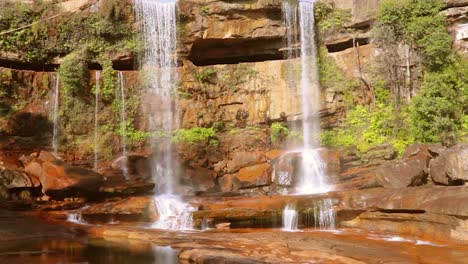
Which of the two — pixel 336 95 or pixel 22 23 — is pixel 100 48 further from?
pixel 336 95

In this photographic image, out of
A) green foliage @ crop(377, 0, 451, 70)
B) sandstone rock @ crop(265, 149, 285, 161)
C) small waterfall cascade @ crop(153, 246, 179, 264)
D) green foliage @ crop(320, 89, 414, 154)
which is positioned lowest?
small waterfall cascade @ crop(153, 246, 179, 264)

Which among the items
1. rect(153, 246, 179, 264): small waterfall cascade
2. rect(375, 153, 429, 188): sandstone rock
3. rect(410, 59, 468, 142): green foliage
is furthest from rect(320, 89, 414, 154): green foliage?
rect(153, 246, 179, 264): small waterfall cascade

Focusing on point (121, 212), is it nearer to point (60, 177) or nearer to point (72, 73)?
point (60, 177)

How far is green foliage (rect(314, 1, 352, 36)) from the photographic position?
23906mm

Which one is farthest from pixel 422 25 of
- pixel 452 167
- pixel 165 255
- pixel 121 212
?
pixel 165 255

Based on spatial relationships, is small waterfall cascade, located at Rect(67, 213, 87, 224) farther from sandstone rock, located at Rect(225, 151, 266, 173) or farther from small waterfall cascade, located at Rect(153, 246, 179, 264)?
sandstone rock, located at Rect(225, 151, 266, 173)

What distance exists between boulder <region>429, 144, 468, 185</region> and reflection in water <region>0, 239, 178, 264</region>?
8.77 metres

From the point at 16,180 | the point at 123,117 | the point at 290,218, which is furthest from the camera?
the point at 123,117

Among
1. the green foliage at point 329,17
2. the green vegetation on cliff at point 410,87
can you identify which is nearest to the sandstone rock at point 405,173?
the green vegetation on cliff at point 410,87

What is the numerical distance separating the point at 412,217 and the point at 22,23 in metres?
19.4

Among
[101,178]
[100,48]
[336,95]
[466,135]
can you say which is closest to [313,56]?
[336,95]

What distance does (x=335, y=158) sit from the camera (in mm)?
19578

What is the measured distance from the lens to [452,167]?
1384 centimetres

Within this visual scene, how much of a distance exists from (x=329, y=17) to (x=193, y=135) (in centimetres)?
967
